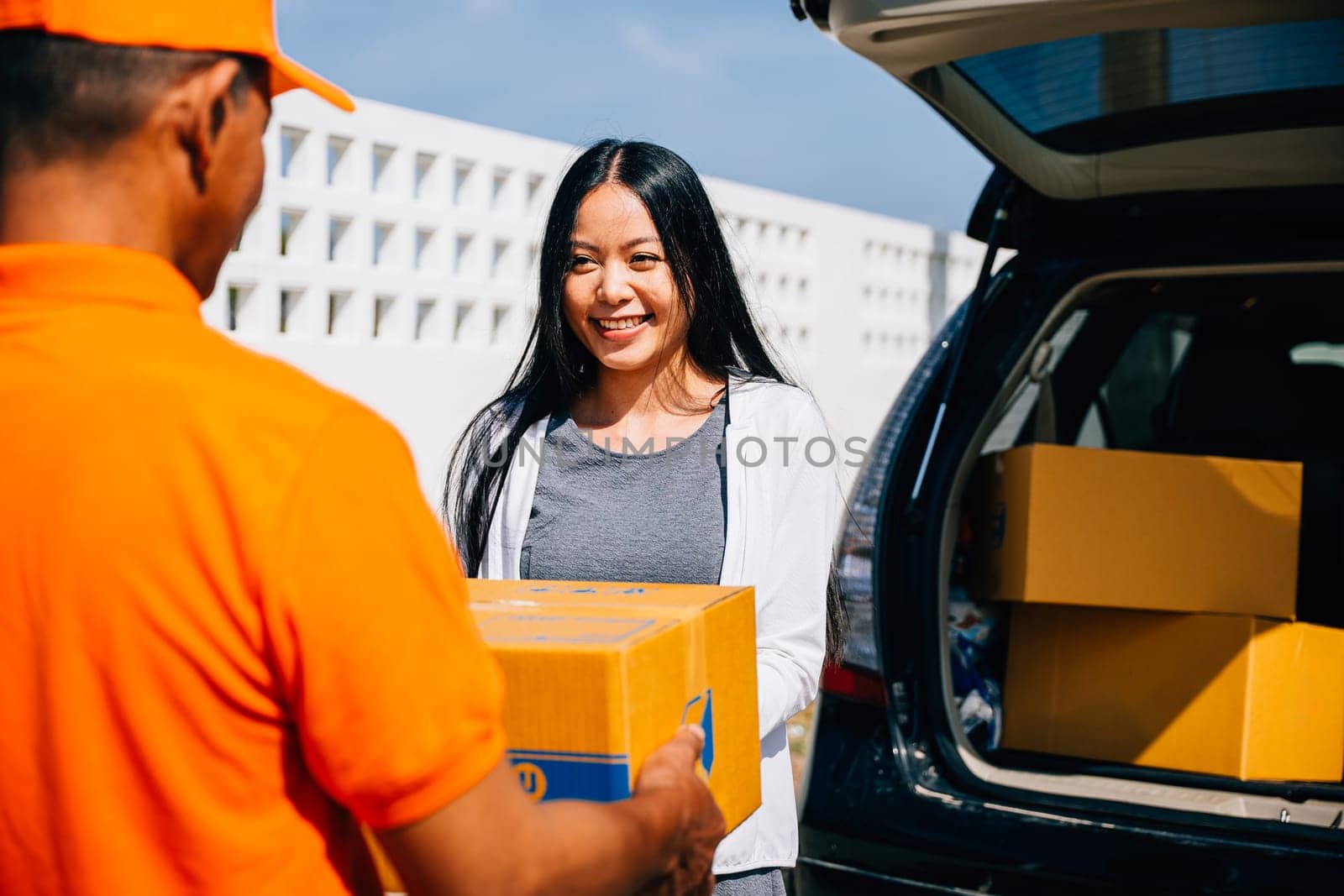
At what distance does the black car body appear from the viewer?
1824mm

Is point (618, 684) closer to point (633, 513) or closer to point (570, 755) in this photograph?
point (570, 755)

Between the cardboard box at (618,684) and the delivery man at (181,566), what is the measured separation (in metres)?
0.22

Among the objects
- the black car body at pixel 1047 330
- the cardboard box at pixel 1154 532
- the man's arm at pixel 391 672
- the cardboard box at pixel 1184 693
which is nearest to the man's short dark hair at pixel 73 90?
the man's arm at pixel 391 672

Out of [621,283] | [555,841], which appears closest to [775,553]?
[621,283]

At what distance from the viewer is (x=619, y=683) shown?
1135mm

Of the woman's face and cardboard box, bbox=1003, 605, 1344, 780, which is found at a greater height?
the woman's face

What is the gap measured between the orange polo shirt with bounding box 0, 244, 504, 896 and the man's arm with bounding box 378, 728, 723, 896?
24mm

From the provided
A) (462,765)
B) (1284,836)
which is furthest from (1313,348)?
(462,765)

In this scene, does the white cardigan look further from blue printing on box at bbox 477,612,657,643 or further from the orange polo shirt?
the orange polo shirt

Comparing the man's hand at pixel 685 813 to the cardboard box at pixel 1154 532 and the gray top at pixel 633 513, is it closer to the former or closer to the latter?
the gray top at pixel 633 513

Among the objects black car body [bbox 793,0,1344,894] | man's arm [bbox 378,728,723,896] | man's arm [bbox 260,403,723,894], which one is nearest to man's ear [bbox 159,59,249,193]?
man's arm [bbox 260,403,723,894]

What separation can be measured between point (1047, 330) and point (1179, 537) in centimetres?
45

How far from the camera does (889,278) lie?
9.46 meters

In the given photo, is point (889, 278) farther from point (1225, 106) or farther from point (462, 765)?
point (462, 765)
